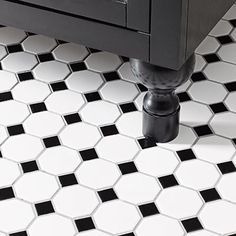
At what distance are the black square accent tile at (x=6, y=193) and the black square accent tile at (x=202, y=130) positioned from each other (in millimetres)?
522

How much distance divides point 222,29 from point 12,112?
28.7 inches

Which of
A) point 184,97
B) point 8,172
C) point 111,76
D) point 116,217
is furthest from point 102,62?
point 116,217

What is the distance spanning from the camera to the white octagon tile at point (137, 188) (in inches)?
77.7

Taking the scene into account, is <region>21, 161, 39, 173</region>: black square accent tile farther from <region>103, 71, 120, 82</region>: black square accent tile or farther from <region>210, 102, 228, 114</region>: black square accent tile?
<region>210, 102, 228, 114</region>: black square accent tile

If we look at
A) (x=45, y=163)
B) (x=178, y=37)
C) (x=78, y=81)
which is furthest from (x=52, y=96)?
(x=178, y=37)

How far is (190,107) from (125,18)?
1.63 ft

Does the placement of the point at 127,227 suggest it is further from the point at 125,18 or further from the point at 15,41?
the point at 15,41

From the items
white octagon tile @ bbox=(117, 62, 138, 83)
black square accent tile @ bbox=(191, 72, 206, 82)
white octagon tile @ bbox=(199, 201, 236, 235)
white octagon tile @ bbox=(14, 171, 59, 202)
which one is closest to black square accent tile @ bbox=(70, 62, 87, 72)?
white octagon tile @ bbox=(117, 62, 138, 83)

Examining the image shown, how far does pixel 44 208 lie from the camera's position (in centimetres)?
196

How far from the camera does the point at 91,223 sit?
6.29 ft

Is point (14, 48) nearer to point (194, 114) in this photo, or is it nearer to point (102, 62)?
point (102, 62)

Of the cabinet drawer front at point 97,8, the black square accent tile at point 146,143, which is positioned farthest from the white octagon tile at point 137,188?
the cabinet drawer front at point 97,8

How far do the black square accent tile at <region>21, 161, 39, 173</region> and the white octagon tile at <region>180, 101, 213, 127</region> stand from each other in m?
0.42

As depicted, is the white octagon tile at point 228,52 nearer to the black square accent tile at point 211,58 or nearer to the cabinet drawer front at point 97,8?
the black square accent tile at point 211,58
